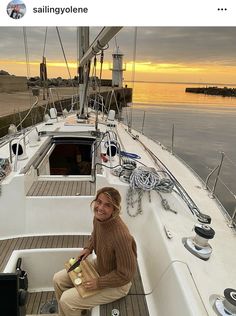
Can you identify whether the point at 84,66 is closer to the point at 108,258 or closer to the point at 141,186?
the point at 141,186

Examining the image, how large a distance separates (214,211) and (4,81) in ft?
98.3

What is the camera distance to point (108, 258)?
1.99m

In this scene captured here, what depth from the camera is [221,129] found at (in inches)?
790

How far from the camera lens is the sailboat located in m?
1.98

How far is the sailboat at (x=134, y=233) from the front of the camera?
1982 millimetres

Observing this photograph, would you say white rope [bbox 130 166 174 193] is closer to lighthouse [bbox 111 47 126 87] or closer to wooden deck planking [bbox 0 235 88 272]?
wooden deck planking [bbox 0 235 88 272]

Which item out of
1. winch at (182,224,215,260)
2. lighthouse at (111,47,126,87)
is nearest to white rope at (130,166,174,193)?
winch at (182,224,215,260)

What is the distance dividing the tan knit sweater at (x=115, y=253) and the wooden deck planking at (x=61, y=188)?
5.13 ft

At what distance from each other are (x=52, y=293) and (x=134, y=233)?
1.07 meters

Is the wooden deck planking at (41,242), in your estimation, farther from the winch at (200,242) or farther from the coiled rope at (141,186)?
the winch at (200,242)

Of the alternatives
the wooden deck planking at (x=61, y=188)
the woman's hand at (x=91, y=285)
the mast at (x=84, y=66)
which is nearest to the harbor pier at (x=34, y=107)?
the mast at (x=84, y=66)

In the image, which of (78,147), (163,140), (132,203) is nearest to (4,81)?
(163,140)

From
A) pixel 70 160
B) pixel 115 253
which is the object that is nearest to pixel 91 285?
pixel 115 253
